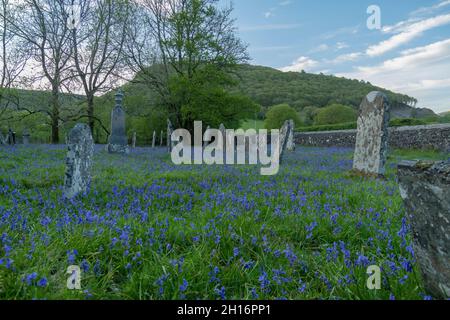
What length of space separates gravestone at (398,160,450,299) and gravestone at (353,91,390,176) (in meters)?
7.40

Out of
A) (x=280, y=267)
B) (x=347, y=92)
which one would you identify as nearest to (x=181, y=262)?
(x=280, y=267)

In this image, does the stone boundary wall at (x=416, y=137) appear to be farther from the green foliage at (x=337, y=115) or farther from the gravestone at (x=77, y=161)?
the green foliage at (x=337, y=115)

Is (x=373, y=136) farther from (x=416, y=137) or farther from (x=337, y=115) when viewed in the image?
(x=337, y=115)

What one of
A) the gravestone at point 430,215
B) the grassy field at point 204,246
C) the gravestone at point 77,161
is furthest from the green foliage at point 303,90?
the gravestone at point 430,215

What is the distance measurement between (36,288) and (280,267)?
1.91m

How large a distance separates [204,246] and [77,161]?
3.98m

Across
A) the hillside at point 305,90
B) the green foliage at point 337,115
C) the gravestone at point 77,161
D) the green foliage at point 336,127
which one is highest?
the hillside at point 305,90

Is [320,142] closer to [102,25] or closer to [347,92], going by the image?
[102,25]

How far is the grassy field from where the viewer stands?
2.30 m

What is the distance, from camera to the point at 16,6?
23.9 m

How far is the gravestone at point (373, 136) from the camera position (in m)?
8.88

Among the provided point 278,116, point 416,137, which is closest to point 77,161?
point 416,137

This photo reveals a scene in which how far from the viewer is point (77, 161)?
19.3ft

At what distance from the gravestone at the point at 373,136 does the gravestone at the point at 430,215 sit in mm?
7395
